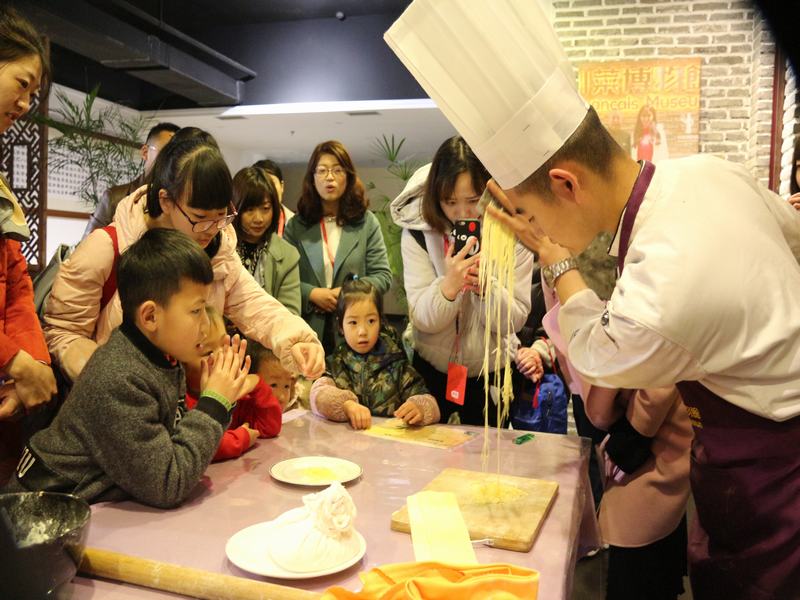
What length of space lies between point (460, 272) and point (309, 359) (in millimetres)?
647

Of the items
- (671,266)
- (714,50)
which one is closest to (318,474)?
(671,266)

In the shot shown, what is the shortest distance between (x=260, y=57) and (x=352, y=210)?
16.3ft

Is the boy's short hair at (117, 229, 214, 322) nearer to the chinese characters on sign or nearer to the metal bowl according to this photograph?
the metal bowl

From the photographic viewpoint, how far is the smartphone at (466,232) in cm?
235

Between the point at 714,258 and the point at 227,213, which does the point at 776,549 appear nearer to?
the point at 714,258

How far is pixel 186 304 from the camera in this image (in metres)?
1.59

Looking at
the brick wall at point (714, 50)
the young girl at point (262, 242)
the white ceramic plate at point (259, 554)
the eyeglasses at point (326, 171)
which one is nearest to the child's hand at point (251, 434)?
the white ceramic plate at point (259, 554)

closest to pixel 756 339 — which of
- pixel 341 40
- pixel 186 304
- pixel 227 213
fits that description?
pixel 186 304

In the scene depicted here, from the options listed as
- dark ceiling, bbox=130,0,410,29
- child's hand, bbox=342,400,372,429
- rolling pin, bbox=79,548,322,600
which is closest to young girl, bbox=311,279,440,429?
child's hand, bbox=342,400,372,429

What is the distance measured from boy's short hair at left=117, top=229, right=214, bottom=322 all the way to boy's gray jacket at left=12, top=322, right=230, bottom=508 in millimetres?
→ 126

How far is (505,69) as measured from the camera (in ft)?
4.59

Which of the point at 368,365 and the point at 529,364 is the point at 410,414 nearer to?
the point at 368,365

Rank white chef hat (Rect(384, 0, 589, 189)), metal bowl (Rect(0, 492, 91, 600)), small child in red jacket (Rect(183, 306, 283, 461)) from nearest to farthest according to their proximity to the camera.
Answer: metal bowl (Rect(0, 492, 91, 600)) < white chef hat (Rect(384, 0, 589, 189)) < small child in red jacket (Rect(183, 306, 283, 461))

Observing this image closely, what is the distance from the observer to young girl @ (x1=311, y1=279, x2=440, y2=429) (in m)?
2.52
